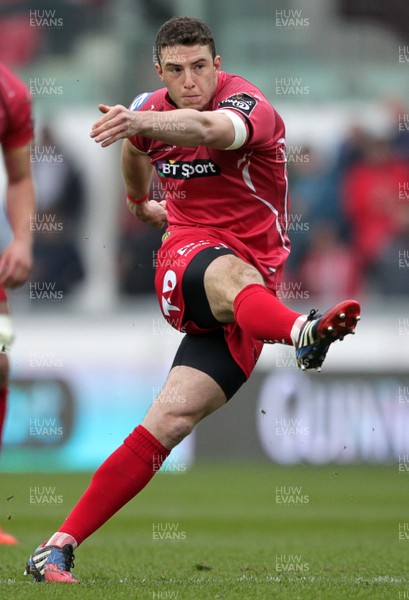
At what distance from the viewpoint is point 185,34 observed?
228 inches

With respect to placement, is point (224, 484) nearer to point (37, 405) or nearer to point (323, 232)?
point (37, 405)

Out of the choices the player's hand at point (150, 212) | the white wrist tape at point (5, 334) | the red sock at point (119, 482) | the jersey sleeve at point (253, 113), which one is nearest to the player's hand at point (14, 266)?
the white wrist tape at point (5, 334)

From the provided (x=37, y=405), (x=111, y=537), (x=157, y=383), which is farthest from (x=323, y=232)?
(x=111, y=537)

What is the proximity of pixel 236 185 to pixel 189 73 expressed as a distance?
57cm

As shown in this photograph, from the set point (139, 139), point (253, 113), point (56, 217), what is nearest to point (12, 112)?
point (139, 139)

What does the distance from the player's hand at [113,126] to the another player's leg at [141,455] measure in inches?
48.3

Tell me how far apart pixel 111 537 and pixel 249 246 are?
313cm

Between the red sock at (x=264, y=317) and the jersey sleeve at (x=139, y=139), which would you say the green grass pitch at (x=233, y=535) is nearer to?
the red sock at (x=264, y=317)

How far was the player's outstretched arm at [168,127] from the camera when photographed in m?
5.00

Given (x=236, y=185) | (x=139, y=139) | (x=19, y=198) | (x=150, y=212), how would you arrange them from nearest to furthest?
(x=236, y=185), (x=19, y=198), (x=139, y=139), (x=150, y=212)

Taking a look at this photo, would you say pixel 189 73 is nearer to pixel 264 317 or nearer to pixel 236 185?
pixel 236 185

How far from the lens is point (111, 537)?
8.37m

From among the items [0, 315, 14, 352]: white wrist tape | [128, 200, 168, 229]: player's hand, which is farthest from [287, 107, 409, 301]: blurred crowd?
[0, 315, 14, 352]: white wrist tape

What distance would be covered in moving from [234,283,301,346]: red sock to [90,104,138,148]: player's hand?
2.92 ft
